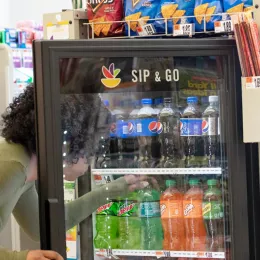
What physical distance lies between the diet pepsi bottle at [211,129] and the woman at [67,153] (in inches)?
12.2

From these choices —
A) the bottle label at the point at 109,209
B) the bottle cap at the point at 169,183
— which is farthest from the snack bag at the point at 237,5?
the bottle label at the point at 109,209

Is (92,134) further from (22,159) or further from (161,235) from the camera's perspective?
(161,235)

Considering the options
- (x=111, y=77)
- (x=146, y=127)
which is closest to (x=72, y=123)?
(x=111, y=77)

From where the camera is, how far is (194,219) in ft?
8.24

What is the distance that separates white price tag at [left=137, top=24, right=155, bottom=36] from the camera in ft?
7.95

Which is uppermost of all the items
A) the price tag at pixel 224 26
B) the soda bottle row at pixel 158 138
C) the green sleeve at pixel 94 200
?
the price tag at pixel 224 26

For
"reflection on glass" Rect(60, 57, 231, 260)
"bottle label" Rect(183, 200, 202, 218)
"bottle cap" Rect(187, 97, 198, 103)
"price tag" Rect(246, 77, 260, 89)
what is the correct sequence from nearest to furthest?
1. "price tag" Rect(246, 77, 260, 89)
2. "reflection on glass" Rect(60, 57, 231, 260)
3. "bottle cap" Rect(187, 97, 198, 103)
4. "bottle label" Rect(183, 200, 202, 218)

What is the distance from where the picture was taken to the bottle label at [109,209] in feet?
8.58

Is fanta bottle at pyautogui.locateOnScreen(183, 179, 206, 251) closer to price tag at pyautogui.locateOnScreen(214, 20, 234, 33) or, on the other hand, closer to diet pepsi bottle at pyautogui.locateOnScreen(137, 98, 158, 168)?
diet pepsi bottle at pyautogui.locateOnScreen(137, 98, 158, 168)

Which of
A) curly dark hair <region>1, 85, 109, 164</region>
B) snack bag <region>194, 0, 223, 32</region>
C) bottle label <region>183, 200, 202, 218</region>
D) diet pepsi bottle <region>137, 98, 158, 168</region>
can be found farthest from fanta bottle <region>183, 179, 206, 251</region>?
snack bag <region>194, 0, 223, 32</region>

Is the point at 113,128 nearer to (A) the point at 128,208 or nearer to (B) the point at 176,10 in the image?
(A) the point at 128,208

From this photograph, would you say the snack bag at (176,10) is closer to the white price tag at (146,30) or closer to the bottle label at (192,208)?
the white price tag at (146,30)

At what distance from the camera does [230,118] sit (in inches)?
85.7

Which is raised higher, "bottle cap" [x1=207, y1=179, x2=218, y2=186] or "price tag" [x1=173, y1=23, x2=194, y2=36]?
"price tag" [x1=173, y1=23, x2=194, y2=36]
